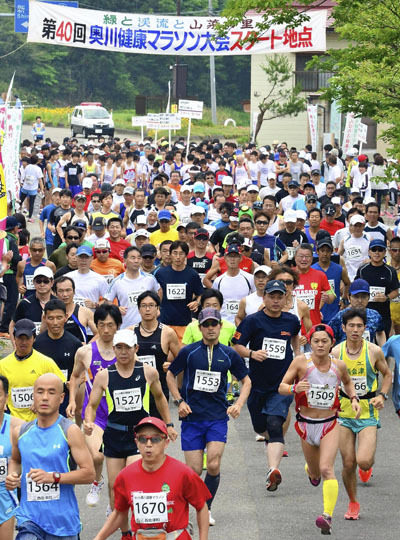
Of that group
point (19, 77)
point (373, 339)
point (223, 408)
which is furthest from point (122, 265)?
point (19, 77)

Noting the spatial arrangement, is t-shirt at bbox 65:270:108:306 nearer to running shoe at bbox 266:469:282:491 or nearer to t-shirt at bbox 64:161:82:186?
running shoe at bbox 266:469:282:491

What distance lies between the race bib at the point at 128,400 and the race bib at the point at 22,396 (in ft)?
2.98

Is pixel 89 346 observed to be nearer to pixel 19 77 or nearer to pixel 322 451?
pixel 322 451

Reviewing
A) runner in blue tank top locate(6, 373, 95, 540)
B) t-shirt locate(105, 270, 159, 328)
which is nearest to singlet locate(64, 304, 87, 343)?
t-shirt locate(105, 270, 159, 328)

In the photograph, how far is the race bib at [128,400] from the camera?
8773 millimetres

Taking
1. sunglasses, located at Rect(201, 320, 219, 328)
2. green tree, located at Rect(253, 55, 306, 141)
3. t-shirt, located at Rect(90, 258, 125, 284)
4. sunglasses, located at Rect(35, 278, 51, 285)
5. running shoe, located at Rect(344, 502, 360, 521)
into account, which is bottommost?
running shoe, located at Rect(344, 502, 360, 521)

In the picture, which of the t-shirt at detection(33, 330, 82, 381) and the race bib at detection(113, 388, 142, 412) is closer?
the race bib at detection(113, 388, 142, 412)

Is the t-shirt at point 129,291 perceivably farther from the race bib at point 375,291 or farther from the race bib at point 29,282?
the race bib at point 375,291

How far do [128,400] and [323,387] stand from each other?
1623mm

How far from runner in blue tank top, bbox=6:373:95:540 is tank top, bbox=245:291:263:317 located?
5.04 meters

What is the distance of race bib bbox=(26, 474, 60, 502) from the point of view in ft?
23.4

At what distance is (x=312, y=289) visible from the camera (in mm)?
13422

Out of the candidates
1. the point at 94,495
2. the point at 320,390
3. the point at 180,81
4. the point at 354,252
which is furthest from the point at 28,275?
the point at 180,81

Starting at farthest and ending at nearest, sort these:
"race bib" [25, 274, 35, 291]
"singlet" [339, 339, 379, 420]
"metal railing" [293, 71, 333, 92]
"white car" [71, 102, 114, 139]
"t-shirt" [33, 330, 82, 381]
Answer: "white car" [71, 102, 114, 139] → "metal railing" [293, 71, 333, 92] → "race bib" [25, 274, 35, 291] → "t-shirt" [33, 330, 82, 381] → "singlet" [339, 339, 379, 420]
